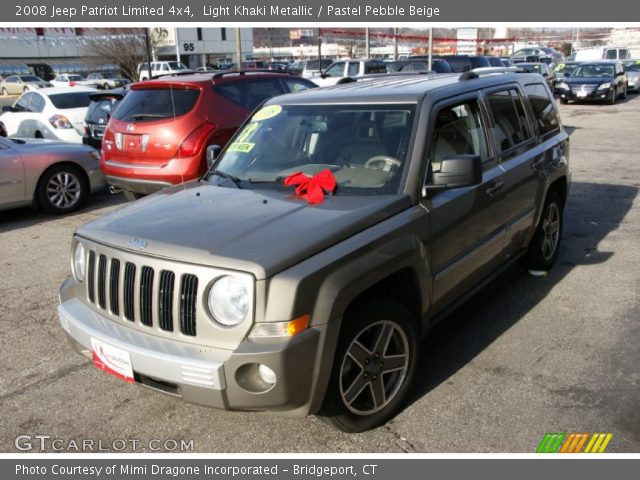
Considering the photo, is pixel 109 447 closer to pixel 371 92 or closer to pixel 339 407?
pixel 339 407

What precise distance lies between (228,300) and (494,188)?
2275 mm

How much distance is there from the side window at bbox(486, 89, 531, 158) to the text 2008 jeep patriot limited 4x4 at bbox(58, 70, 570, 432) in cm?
2

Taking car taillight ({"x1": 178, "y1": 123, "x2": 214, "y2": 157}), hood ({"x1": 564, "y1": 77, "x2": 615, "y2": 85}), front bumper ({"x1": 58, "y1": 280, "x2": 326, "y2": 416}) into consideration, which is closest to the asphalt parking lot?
front bumper ({"x1": 58, "y1": 280, "x2": 326, "y2": 416})

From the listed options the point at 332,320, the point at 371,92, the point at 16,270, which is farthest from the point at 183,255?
the point at 16,270

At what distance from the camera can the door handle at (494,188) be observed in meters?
4.13

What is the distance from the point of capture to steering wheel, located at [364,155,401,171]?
3612mm

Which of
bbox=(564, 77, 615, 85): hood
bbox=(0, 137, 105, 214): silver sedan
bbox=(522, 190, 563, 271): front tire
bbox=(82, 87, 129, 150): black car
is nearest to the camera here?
bbox=(522, 190, 563, 271): front tire

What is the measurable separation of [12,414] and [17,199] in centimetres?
525

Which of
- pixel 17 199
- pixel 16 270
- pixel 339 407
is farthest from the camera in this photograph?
pixel 17 199

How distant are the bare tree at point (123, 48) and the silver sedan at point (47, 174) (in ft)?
121

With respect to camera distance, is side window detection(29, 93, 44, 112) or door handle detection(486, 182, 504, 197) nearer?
door handle detection(486, 182, 504, 197)

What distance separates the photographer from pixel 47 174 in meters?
8.27

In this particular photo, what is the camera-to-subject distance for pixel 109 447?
3221mm

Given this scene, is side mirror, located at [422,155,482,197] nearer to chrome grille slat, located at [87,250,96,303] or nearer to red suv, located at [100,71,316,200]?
chrome grille slat, located at [87,250,96,303]
